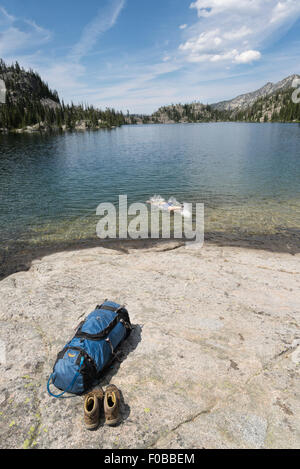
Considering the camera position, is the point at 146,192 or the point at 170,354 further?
the point at 146,192

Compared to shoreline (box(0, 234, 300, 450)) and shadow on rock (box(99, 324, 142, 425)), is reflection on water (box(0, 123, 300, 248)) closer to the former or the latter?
shoreline (box(0, 234, 300, 450))

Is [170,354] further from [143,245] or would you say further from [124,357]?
[143,245]

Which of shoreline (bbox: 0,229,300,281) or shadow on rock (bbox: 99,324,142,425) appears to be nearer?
shadow on rock (bbox: 99,324,142,425)

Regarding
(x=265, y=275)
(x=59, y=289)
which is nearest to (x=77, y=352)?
(x=59, y=289)

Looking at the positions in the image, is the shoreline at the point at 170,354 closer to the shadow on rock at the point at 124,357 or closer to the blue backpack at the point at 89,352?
the shadow on rock at the point at 124,357

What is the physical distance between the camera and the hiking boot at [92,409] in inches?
198

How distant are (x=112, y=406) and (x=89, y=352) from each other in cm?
138

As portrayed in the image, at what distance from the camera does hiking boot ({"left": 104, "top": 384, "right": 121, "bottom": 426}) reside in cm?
508

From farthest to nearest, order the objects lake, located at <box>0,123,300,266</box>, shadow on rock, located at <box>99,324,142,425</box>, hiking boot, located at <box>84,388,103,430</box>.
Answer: lake, located at <box>0,123,300,266</box>
shadow on rock, located at <box>99,324,142,425</box>
hiking boot, located at <box>84,388,103,430</box>

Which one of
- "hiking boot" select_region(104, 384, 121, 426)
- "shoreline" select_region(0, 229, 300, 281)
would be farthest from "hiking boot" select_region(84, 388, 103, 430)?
Answer: "shoreline" select_region(0, 229, 300, 281)

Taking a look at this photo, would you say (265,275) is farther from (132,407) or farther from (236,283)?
(132,407)

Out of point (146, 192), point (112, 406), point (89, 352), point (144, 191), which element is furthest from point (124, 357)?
point (144, 191)

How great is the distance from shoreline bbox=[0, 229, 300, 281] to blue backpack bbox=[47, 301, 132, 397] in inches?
327

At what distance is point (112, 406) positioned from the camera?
16.9ft
